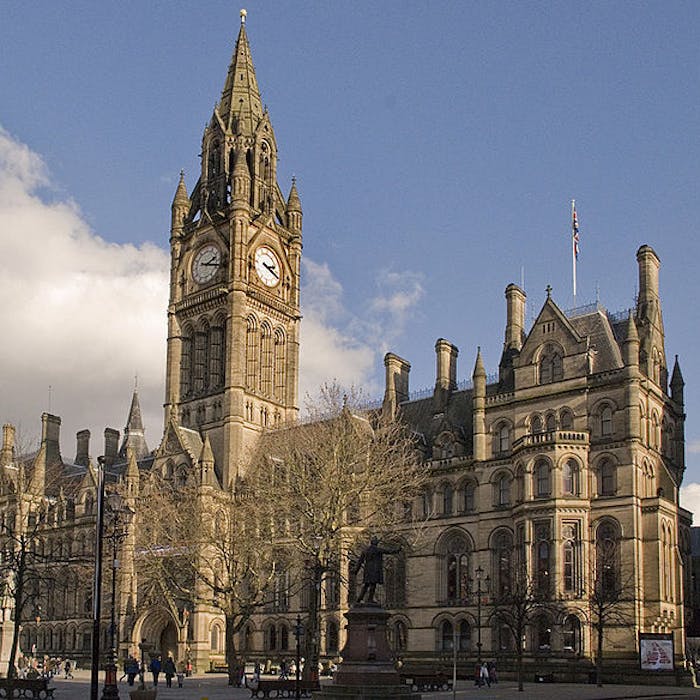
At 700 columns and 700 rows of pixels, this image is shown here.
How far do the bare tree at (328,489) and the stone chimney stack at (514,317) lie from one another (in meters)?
12.7

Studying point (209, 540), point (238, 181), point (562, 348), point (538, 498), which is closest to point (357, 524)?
point (209, 540)

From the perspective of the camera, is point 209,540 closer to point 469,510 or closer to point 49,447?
point 469,510

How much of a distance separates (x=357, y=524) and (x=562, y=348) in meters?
18.7

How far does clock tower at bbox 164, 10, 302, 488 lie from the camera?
89062mm

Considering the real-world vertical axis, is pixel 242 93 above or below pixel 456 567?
above

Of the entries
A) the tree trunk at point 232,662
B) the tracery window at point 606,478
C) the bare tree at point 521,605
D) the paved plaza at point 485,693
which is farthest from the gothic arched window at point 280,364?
the paved plaza at point 485,693

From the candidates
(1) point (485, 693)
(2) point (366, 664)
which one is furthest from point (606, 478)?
(2) point (366, 664)

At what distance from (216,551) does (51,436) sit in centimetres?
4813

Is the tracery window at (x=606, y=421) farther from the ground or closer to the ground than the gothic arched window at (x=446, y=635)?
farther from the ground

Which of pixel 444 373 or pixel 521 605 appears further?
pixel 444 373

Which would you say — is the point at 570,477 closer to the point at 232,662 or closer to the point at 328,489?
the point at 328,489

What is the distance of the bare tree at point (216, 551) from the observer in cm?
5878

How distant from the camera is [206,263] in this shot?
94875 mm

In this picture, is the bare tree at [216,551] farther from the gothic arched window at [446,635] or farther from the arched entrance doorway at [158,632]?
the gothic arched window at [446,635]
